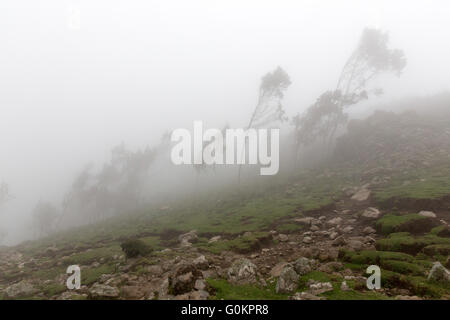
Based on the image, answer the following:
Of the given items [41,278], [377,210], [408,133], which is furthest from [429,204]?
[408,133]

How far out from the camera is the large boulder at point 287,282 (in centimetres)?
905

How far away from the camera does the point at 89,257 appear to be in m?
17.9

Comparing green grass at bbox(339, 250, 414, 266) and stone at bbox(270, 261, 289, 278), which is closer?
green grass at bbox(339, 250, 414, 266)

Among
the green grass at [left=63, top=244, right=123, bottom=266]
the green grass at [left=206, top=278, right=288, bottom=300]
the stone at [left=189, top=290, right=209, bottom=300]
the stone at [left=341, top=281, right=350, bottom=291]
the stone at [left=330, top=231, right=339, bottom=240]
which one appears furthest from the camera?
the green grass at [left=63, top=244, right=123, bottom=266]

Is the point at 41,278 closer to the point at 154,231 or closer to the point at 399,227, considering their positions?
the point at 154,231

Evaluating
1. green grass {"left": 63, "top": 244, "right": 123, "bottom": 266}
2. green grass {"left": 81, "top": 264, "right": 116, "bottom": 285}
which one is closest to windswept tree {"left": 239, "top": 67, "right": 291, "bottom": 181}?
green grass {"left": 63, "top": 244, "right": 123, "bottom": 266}

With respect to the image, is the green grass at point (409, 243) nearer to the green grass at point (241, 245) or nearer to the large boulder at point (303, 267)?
the large boulder at point (303, 267)

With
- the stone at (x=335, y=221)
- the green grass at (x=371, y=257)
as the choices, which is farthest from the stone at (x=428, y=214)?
the green grass at (x=371, y=257)

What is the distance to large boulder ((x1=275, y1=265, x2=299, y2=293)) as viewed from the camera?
9.05m

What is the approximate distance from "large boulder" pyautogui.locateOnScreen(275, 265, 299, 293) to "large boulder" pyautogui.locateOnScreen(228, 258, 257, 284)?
1423mm

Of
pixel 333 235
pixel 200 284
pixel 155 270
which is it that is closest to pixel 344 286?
pixel 200 284

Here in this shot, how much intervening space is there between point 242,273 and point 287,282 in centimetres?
213

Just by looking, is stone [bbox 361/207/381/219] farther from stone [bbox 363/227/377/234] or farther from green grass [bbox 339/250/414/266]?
green grass [bbox 339/250/414/266]

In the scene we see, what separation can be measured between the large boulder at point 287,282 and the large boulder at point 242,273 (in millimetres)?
1423
